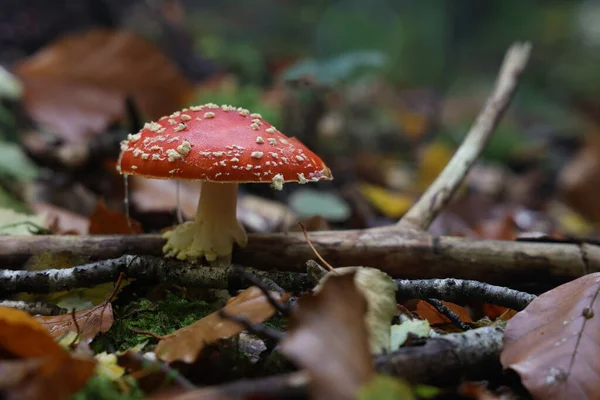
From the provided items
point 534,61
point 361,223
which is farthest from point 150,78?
point 534,61

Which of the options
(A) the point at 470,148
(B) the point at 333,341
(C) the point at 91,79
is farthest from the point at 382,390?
(C) the point at 91,79

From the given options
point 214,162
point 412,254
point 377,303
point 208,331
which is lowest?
point 412,254

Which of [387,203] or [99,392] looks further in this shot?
[387,203]

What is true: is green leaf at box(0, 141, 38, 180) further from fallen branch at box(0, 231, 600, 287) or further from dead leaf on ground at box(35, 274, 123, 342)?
dead leaf on ground at box(35, 274, 123, 342)

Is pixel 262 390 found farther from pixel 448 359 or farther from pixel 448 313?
→ pixel 448 313

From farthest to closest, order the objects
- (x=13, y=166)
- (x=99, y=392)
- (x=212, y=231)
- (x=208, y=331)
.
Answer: (x=13, y=166), (x=212, y=231), (x=208, y=331), (x=99, y=392)

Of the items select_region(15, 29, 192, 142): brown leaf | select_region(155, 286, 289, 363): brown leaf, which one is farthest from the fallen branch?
select_region(15, 29, 192, 142): brown leaf

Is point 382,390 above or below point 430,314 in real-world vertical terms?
above
